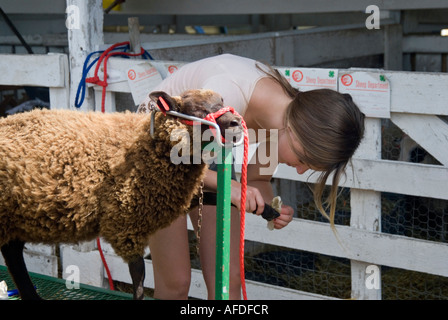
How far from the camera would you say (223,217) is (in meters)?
1.87

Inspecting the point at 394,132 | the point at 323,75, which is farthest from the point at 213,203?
the point at 394,132

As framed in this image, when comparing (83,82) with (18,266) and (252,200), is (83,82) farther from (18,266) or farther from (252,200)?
(252,200)

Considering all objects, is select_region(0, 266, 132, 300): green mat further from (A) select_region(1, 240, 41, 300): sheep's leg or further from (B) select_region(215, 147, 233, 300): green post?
(B) select_region(215, 147, 233, 300): green post

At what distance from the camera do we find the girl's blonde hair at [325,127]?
232 cm

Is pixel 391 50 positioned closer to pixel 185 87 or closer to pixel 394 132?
pixel 394 132

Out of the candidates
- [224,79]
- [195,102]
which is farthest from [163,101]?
[224,79]

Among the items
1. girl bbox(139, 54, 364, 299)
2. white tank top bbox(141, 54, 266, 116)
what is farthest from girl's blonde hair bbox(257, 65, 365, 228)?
white tank top bbox(141, 54, 266, 116)

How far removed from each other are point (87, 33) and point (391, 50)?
396cm

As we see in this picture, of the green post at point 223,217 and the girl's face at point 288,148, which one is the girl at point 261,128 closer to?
the girl's face at point 288,148

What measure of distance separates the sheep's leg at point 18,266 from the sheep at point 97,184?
0.20 meters

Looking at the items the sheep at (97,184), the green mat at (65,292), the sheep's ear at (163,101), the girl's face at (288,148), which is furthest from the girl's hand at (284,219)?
the green mat at (65,292)

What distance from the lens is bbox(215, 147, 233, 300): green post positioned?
1.87 m

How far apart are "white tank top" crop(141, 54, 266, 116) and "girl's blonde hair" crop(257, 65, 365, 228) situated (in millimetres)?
196
